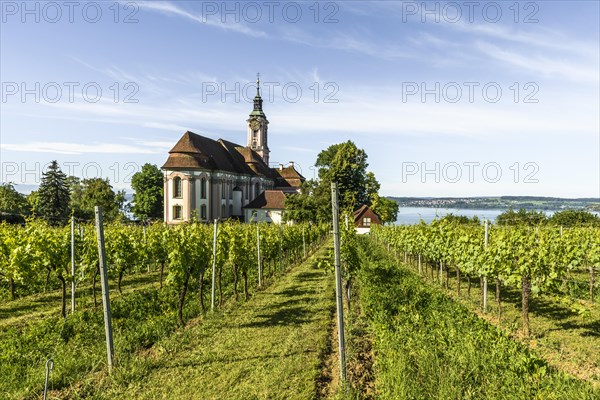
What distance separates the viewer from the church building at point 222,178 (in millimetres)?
49500

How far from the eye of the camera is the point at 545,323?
29.6ft

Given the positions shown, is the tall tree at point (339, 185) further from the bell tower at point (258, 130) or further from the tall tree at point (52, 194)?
the tall tree at point (52, 194)

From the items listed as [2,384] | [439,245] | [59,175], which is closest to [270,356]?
[2,384]

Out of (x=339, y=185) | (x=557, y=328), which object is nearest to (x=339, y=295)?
(x=557, y=328)

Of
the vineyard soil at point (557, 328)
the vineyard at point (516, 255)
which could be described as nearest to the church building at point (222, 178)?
the vineyard at point (516, 255)

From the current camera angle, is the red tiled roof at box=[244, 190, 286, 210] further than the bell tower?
No

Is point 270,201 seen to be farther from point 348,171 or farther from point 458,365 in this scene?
point 458,365

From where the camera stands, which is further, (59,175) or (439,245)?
(59,175)

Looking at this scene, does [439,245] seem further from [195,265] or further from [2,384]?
[2,384]

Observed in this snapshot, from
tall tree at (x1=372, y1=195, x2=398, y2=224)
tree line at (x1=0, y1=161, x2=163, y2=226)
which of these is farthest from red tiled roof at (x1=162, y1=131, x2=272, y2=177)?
tall tree at (x1=372, y1=195, x2=398, y2=224)

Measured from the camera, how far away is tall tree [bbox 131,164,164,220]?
5850cm

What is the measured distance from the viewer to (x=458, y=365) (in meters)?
5.10

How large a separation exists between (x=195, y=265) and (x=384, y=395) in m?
6.27

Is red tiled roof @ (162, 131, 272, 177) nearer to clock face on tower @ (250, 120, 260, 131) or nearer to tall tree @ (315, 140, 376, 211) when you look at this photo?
clock face on tower @ (250, 120, 260, 131)
